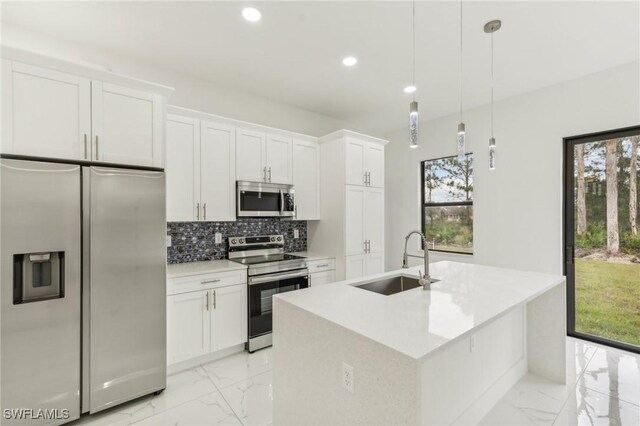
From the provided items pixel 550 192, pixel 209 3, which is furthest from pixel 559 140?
pixel 209 3

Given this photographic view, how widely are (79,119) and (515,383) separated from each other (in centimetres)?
387

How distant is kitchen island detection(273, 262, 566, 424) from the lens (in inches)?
48.4

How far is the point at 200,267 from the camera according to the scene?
2.96m

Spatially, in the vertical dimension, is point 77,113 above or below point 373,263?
above

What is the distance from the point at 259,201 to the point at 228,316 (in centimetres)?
127

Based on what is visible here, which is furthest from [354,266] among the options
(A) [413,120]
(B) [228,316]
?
(A) [413,120]

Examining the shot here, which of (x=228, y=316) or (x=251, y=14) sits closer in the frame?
(x=251, y=14)

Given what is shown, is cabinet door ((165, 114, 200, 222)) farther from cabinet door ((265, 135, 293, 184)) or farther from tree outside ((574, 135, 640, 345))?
tree outside ((574, 135, 640, 345))

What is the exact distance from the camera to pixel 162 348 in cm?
236

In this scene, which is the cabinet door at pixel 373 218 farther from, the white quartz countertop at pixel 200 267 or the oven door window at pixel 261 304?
the white quartz countertop at pixel 200 267

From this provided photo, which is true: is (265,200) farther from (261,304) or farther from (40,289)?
(40,289)

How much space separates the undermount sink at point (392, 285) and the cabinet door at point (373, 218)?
1.56 meters

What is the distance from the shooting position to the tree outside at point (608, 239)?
9.99 ft

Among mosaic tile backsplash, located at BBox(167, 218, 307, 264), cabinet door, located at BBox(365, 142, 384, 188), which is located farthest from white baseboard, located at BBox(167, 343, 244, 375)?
cabinet door, located at BBox(365, 142, 384, 188)
